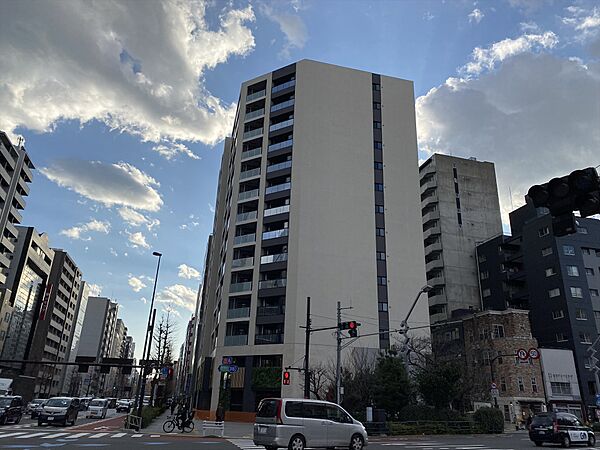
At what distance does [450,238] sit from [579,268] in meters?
20.0

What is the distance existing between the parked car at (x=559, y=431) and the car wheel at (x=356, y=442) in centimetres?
1065

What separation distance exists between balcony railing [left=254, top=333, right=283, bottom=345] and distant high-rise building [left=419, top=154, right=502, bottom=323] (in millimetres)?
32654

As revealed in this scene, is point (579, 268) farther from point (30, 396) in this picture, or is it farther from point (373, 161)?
point (30, 396)

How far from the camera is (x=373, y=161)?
57.5m

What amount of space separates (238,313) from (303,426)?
1369 inches

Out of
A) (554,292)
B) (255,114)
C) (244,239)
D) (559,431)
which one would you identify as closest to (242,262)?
(244,239)

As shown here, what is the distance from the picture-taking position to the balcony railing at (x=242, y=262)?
5175 cm

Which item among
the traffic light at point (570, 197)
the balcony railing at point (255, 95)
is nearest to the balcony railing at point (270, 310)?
the balcony railing at point (255, 95)

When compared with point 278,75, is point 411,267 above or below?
below

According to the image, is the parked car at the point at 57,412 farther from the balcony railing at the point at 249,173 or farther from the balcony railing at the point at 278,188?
the balcony railing at the point at 249,173

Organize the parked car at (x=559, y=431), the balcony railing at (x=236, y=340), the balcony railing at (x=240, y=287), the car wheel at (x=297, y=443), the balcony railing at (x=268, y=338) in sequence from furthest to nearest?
1. the balcony railing at (x=240, y=287)
2. the balcony railing at (x=236, y=340)
3. the balcony railing at (x=268, y=338)
4. the parked car at (x=559, y=431)
5. the car wheel at (x=297, y=443)

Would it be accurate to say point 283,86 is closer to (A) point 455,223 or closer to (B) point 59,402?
(A) point 455,223

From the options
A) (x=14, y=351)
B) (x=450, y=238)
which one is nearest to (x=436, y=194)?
(x=450, y=238)

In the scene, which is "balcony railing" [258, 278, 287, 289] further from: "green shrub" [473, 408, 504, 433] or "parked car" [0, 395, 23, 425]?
"parked car" [0, 395, 23, 425]
